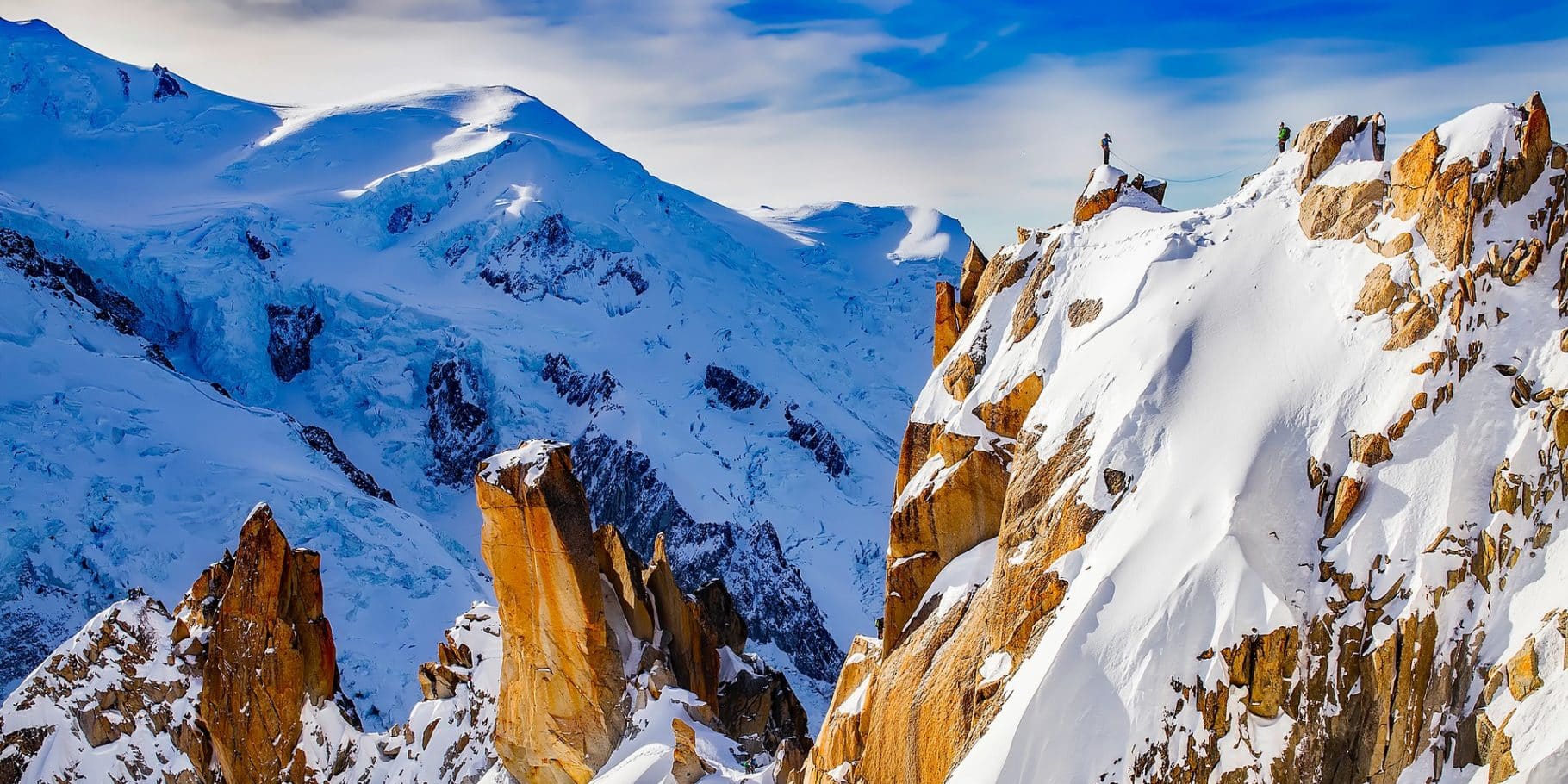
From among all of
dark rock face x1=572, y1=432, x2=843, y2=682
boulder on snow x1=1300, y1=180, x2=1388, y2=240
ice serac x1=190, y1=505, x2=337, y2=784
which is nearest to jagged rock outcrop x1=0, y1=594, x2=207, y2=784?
ice serac x1=190, y1=505, x2=337, y2=784

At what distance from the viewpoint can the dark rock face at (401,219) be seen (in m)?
118

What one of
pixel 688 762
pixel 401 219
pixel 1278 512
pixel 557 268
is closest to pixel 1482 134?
pixel 1278 512

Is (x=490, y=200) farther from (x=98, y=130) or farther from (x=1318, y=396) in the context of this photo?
(x=1318, y=396)

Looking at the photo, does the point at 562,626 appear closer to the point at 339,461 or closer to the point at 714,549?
the point at 339,461

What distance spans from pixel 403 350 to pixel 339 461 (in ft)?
66.5

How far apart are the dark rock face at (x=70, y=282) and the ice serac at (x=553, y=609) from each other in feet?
184

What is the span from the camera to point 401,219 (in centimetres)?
11894

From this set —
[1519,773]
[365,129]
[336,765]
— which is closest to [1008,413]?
[1519,773]

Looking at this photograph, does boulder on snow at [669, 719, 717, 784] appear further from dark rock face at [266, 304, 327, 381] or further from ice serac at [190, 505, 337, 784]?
dark rock face at [266, 304, 327, 381]

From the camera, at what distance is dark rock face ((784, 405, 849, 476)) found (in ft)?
329

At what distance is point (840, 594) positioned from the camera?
90188 millimetres

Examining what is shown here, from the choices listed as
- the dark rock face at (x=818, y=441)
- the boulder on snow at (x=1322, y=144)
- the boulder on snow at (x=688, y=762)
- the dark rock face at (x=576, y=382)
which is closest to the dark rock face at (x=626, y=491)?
the dark rock face at (x=576, y=382)

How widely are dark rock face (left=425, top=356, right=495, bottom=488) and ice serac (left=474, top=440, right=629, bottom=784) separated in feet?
208

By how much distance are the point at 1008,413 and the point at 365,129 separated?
130 m
